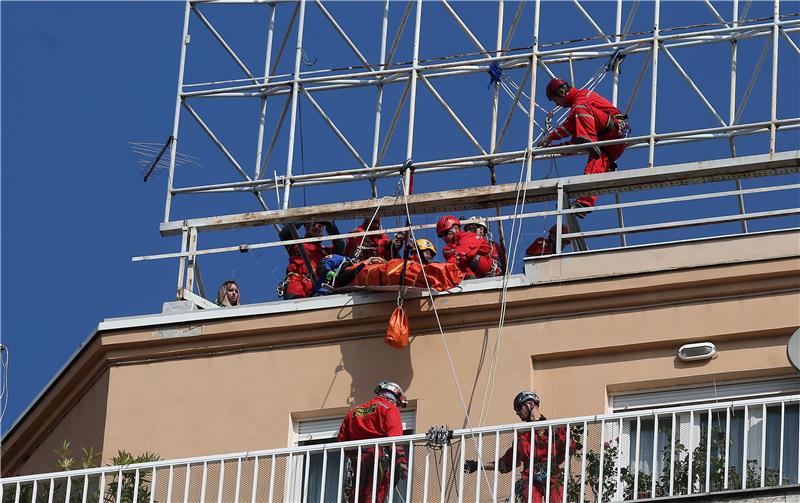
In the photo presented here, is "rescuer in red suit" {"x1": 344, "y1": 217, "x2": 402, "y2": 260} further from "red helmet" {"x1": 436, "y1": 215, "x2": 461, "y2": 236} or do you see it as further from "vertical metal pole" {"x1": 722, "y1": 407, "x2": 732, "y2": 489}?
"vertical metal pole" {"x1": 722, "y1": 407, "x2": 732, "y2": 489}

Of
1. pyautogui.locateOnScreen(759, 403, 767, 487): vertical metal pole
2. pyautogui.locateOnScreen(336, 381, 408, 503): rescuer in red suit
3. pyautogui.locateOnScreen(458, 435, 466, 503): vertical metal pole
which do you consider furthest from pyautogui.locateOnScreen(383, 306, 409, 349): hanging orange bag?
pyautogui.locateOnScreen(759, 403, 767, 487): vertical metal pole

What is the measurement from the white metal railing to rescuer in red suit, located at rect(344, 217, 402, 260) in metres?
3.62

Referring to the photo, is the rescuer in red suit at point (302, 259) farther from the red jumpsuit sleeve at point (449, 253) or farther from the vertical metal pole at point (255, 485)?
Answer: the vertical metal pole at point (255, 485)

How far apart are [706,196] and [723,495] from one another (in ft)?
16.2

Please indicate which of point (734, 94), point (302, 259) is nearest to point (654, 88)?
point (734, 94)

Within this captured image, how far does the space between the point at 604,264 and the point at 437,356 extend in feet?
5.93

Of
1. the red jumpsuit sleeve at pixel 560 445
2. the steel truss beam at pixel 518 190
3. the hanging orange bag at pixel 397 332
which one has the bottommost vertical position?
the red jumpsuit sleeve at pixel 560 445

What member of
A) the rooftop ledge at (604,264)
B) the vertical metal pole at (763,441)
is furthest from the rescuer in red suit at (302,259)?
the vertical metal pole at (763,441)

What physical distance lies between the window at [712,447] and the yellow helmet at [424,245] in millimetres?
3976

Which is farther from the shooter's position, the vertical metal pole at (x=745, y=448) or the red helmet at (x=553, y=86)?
the red helmet at (x=553, y=86)

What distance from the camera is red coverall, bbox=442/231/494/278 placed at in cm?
2458

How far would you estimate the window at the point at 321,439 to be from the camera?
22109 millimetres

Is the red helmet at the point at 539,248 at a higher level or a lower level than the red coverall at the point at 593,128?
lower

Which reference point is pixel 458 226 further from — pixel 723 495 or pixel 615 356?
pixel 723 495
